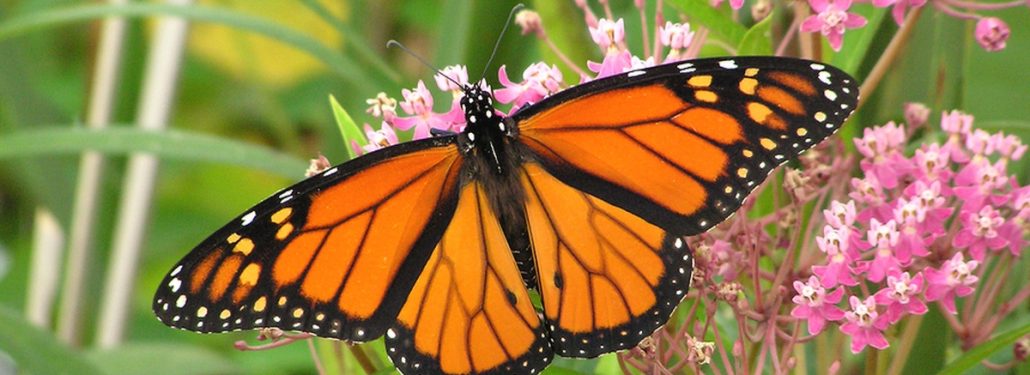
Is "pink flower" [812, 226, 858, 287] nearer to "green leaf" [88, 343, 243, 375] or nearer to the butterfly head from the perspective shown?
the butterfly head

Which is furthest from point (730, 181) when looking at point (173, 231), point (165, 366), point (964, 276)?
point (173, 231)

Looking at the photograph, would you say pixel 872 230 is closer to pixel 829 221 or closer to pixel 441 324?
pixel 829 221

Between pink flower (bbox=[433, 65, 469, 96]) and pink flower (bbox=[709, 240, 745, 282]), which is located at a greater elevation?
pink flower (bbox=[433, 65, 469, 96])

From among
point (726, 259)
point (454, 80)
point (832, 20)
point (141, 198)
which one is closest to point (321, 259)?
point (454, 80)

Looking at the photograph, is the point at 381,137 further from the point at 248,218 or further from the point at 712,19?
the point at 712,19

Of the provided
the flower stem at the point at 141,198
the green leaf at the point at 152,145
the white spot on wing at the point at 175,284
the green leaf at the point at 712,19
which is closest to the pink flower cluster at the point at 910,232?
the green leaf at the point at 712,19

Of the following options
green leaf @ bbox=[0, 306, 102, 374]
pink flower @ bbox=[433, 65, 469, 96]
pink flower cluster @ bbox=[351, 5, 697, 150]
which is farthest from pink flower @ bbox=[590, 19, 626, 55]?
green leaf @ bbox=[0, 306, 102, 374]
